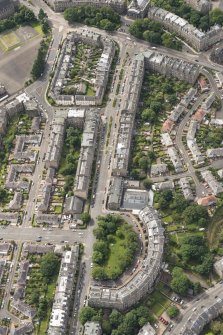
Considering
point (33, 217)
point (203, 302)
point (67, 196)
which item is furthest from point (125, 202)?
point (203, 302)

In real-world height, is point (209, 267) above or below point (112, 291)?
above

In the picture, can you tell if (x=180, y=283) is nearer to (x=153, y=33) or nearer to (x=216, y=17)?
(x=153, y=33)

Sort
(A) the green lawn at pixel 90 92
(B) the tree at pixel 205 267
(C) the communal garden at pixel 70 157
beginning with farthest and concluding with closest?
(A) the green lawn at pixel 90 92
(C) the communal garden at pixel 70 157
(B) the tree at pixel 205 267

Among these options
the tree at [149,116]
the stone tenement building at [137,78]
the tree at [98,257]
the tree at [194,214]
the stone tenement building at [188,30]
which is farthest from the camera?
the stone tenement building at [188,30]

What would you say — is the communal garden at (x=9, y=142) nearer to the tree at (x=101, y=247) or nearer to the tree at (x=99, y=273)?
the tree at (x=101, y=247)

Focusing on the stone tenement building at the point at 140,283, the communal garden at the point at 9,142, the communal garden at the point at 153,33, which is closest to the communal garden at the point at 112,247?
the stone tenement building at the point at 140,283

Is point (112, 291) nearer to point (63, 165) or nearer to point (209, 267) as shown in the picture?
point (209, 267)

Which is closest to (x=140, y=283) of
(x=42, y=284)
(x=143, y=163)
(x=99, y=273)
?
(x=99, y=273)
